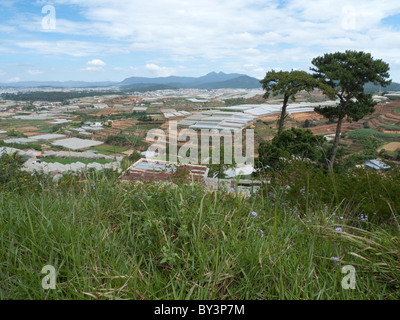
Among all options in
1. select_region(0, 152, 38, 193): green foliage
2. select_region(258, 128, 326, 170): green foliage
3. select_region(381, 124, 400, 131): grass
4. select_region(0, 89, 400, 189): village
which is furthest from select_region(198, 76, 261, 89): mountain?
select_region(0, 152, 38, 193): green foliage

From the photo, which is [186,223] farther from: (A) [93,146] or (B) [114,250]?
(A) [93,146]

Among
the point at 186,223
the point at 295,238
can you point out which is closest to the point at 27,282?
the point at 186,223

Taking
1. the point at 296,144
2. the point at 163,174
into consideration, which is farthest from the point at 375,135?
the point at 163,174

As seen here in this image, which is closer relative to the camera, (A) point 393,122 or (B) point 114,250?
(B) point 114,250
